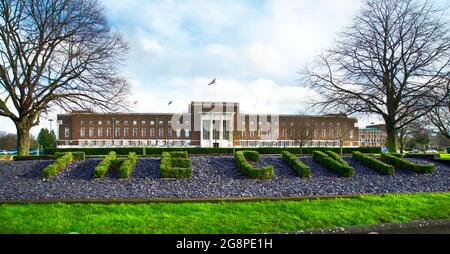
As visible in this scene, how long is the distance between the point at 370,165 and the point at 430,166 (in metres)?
1.93

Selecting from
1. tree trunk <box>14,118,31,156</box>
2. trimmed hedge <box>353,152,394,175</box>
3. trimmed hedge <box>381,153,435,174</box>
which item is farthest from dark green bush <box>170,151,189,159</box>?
tree trunk <box>14,118,31,156</box>

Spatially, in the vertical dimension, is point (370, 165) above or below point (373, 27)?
below

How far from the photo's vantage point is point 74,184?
9422mm

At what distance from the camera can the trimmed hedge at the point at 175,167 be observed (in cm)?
1030

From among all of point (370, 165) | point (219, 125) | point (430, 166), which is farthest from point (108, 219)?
point (219, 125)

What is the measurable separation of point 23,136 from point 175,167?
11053 mm

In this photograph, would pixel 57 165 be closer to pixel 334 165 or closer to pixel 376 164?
pixel 334 165

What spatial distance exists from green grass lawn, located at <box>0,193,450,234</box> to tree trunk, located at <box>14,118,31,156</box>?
11.8 metres

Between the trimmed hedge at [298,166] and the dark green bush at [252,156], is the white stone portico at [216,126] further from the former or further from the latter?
the trimmed hedge at [298,166]

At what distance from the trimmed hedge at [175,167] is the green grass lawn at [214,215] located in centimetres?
313

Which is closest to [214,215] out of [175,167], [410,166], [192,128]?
[175,167]

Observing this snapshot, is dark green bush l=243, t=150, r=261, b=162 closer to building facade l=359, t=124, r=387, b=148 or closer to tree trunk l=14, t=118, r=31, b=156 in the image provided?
tree trunk l=14, t=118, r=31, b=156
